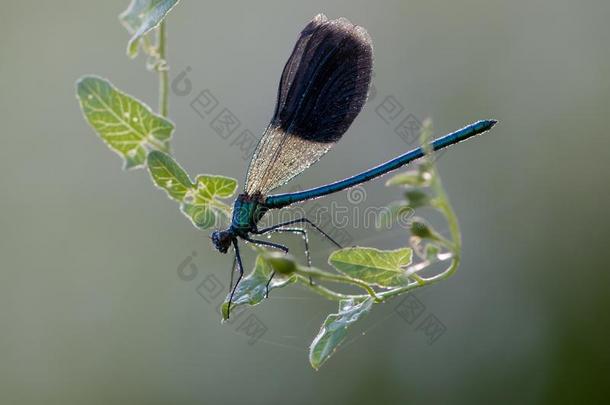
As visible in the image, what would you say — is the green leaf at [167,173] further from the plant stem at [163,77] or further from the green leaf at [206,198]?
the plant stem at [163,77]

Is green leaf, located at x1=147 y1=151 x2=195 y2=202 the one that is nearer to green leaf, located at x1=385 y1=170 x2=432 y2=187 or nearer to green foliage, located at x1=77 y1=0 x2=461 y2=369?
green foliage, located at x1=77 y1=0 x2=461 y2=369

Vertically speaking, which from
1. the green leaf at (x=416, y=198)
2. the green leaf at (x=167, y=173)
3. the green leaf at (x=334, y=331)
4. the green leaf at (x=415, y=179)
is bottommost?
the green leaf at (x=334, y=331)

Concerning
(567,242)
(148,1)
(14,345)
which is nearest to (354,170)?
(567,242)

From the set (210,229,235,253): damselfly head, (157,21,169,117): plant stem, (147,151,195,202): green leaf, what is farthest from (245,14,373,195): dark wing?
(147,151,195,202): green leaf

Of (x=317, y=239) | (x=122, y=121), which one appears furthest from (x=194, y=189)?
(x=317, y=239)

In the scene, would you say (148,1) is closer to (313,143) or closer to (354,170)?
(313,143)

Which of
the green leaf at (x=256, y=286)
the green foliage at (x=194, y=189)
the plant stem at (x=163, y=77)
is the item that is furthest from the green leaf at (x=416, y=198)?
the plant stem at (x=163, y=77)
